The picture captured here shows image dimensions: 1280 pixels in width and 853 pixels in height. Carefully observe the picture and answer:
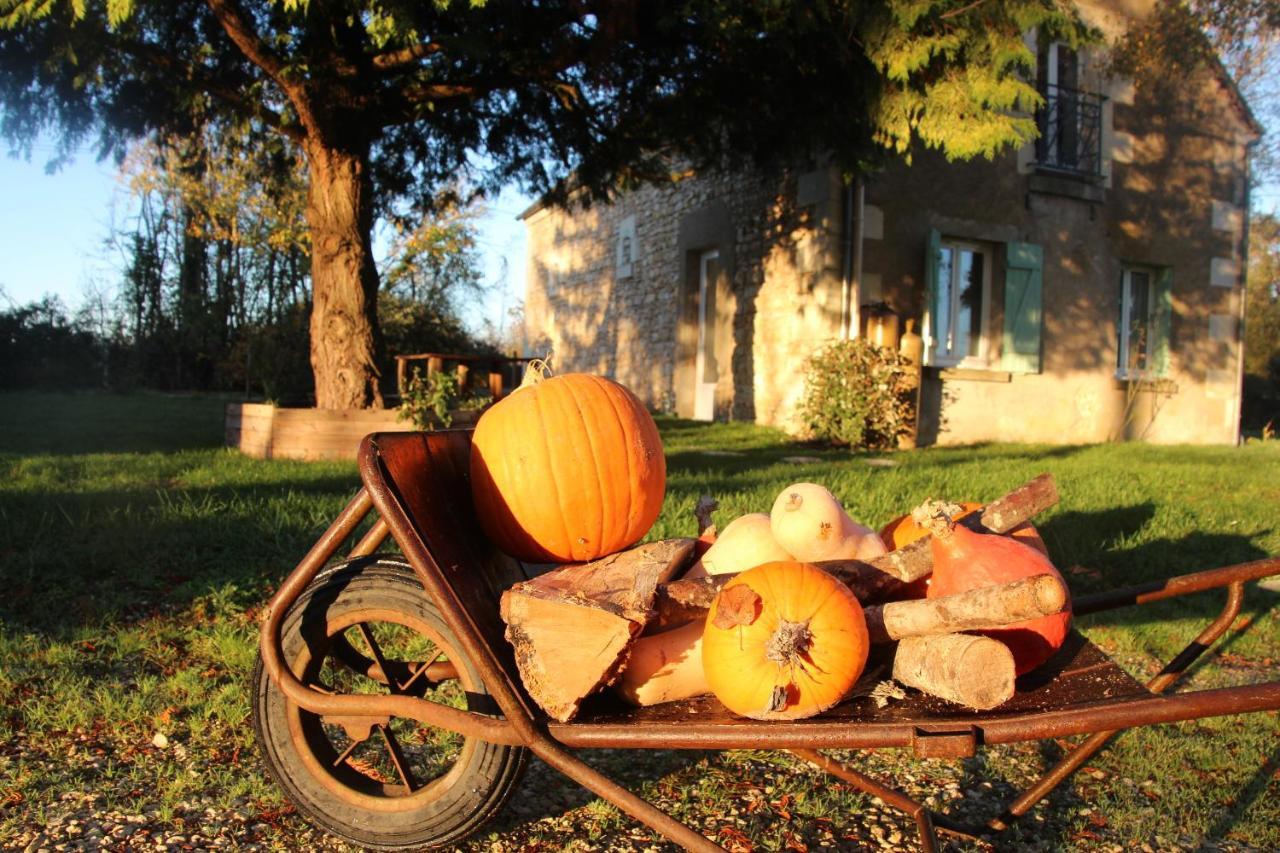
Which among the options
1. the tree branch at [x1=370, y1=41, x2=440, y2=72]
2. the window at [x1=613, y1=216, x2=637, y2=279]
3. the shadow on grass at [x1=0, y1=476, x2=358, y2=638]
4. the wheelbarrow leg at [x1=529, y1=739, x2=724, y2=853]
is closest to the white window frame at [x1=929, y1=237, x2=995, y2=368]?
the window at [x1=613, y1=216, x2=637, y2=279]

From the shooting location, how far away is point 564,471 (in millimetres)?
2094

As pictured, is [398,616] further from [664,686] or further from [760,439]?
[760,439]

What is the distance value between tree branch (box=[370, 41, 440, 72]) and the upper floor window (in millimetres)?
8415

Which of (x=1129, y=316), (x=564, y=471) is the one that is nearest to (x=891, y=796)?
(x=564, y=471)

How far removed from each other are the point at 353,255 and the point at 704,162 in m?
3.86

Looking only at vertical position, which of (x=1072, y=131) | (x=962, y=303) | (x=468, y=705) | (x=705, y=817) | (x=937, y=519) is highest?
(x=1072, y=131)

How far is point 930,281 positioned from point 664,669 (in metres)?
9.59

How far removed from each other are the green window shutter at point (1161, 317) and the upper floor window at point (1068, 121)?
2051 millimetres

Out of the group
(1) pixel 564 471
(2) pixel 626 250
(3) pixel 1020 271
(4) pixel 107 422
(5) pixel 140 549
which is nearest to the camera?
(1) pixel 564 471

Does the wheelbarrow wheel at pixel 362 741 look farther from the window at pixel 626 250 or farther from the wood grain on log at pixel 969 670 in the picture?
the window at pixel 626 250

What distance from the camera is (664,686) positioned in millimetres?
1775

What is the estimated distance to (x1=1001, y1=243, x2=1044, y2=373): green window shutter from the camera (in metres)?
11.0

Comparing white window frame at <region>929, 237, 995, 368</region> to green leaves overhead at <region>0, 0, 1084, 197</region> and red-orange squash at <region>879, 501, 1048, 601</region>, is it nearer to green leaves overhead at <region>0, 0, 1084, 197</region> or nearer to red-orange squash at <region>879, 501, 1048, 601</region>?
green leaves overhead at <region>0, 0, 1084, 197</region>

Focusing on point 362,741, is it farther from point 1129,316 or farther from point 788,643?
point 1129,316
